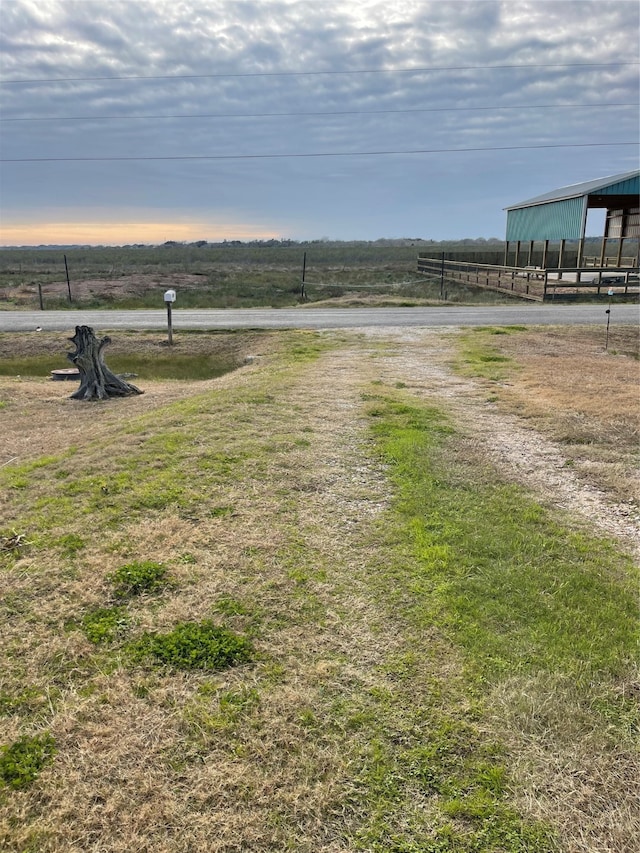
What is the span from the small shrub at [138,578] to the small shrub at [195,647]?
0.41 m

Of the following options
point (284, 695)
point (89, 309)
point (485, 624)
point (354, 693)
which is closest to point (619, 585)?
point (485, 624)

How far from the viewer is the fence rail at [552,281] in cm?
2242

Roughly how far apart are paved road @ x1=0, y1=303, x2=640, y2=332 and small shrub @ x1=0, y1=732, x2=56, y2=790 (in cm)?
1438

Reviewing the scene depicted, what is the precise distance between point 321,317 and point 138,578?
1577cm

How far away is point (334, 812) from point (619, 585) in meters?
2.18

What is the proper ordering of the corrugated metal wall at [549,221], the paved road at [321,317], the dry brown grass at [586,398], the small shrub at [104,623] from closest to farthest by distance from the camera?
A: the small shrub at [104,623], the dry brown grass at [586,398], the paved road at [321,317], the corrugated metal wall at [549,221]

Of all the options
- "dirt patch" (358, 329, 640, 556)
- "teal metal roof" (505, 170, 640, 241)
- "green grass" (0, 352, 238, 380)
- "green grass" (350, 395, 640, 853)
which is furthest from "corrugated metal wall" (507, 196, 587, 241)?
"green grass" (350, 395, 640, 853)

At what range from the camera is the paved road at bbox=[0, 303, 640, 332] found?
16.7 metres

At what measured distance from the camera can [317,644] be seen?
9.41 feet

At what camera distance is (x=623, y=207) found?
80.9 feet

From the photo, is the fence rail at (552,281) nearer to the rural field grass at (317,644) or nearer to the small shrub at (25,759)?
the rural field grass at (317,644)

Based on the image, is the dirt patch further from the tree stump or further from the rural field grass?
the tree stump

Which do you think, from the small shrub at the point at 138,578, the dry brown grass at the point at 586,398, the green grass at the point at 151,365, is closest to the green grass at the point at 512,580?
the dry brown grass at the point at 586,398

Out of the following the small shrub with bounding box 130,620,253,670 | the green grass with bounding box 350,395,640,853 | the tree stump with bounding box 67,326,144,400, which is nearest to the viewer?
the green grass with bounding box 350,395,640,853
